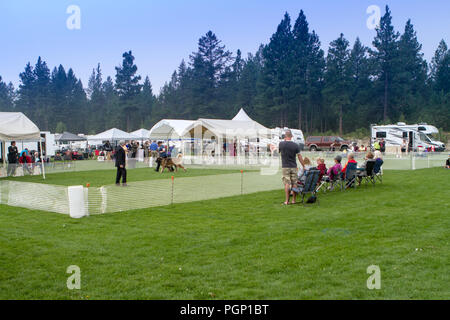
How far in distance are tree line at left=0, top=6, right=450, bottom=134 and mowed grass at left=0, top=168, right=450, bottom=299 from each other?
43.7m

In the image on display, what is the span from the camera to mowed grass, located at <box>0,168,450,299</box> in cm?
427

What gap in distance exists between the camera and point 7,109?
101375 mm

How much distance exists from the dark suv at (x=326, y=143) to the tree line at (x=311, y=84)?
12.4m

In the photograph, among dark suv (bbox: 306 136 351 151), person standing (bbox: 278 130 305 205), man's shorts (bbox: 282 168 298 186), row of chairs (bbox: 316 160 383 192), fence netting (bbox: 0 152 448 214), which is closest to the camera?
fence netting (bbox: 0 152 448 214)

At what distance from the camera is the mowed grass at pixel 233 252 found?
427 centimetres

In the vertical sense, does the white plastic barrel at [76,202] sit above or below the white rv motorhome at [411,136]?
below

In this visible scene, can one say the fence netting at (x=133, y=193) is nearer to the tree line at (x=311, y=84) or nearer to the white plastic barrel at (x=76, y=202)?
the white plastic barrel at (x=76, y=202)

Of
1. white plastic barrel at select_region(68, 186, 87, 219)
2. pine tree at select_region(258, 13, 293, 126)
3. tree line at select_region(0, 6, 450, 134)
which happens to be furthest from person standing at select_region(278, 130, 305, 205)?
pine tree at select_region(258, 13, 293, 126)

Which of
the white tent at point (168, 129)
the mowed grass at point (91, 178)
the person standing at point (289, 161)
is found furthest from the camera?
the white tent at point (168, 129)

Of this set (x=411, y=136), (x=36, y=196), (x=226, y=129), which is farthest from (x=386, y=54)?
(x=36, y=196)

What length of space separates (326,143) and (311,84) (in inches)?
689

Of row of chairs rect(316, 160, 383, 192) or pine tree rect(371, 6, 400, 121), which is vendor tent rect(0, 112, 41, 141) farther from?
pine tree rect(371, 6, 400, 121)

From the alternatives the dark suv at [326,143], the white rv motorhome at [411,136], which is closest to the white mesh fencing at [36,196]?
the white rv motorhome at [411,136]
